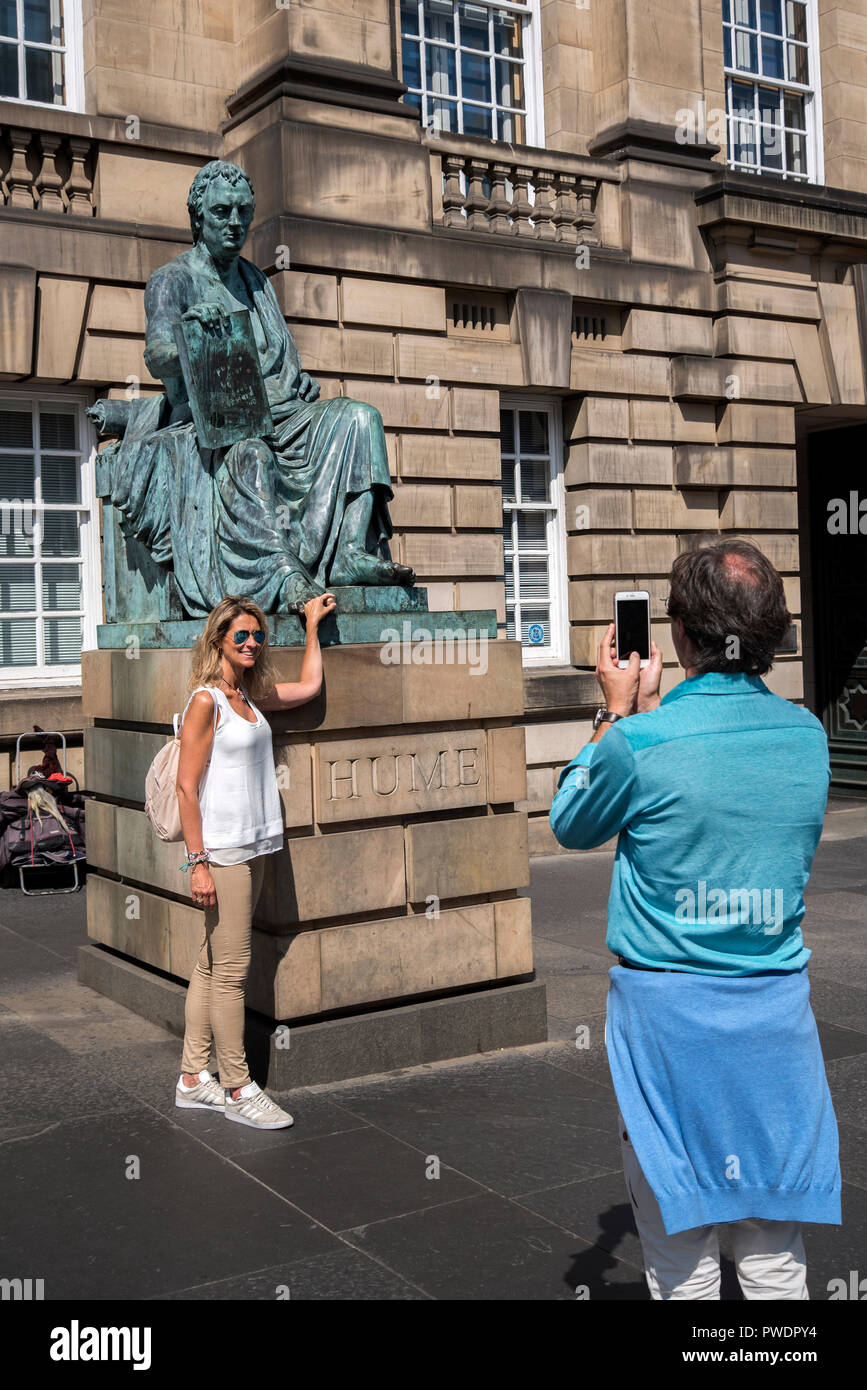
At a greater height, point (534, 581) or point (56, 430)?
point (56, 430)

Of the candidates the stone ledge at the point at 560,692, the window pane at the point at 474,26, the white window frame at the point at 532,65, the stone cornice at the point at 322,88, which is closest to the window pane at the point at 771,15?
the white window frame at the point at 532,65

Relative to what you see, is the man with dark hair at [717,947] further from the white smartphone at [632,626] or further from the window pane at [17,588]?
the window pane at [17,588]

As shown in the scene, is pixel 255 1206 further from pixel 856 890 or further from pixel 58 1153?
pixel 856 890

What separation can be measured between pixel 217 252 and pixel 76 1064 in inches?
150

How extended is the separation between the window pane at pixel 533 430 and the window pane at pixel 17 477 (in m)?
4.60

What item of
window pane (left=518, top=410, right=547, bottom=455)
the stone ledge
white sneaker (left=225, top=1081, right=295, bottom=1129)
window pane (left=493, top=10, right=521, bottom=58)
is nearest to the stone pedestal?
white sneaker (left=225, top=1081, right=295, bottom=1129)

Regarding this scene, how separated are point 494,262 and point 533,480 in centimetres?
212

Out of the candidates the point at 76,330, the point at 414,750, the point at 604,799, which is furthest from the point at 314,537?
the point at 76,330

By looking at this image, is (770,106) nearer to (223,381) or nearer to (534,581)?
(534,581)

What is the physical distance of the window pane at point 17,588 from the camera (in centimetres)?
1165

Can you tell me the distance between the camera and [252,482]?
6.37m

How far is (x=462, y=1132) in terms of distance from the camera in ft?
16.7

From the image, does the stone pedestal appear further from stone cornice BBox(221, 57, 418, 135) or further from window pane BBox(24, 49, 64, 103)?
window pane BBox(24, 49, 64, 103)

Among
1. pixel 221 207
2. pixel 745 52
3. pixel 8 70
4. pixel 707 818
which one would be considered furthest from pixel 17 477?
pixel 707 818
